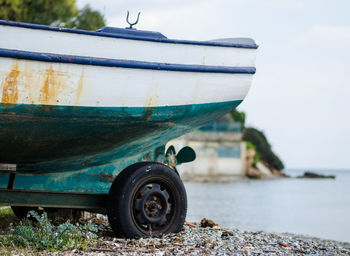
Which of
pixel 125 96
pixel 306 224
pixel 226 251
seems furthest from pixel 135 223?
pixel 306 224

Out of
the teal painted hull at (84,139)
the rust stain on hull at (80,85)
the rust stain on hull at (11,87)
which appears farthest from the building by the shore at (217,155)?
the rust stain on hull at (11,87)

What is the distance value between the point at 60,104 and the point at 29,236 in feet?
3.75

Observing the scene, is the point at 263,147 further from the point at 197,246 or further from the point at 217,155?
the point at 197,246

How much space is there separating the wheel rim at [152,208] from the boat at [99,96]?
631 mm

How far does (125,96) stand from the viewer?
4.65m

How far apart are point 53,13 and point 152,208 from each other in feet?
52.9

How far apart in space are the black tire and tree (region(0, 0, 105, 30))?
14020mm

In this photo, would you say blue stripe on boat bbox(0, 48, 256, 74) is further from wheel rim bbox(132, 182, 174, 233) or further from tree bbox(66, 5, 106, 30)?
tree bbox(66, 5, 106, 30)

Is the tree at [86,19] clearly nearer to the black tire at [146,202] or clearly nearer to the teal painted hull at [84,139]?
the teal painted hull at [84,139]

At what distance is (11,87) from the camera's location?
4.17m

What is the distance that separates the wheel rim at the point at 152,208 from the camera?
15.0 ft

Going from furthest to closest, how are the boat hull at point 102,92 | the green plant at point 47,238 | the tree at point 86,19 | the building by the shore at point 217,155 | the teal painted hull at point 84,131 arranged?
the building by the shore at point 217,155 < the tree at point 86,19 < the teal painted hull at point 84,131 < the boat hull at point 102,92 < the green plant at point 47,238

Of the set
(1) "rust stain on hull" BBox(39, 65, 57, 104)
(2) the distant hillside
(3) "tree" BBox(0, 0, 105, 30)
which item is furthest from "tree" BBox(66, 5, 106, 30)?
(2) the distant hillside

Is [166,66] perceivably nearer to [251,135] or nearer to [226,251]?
[226,251]
